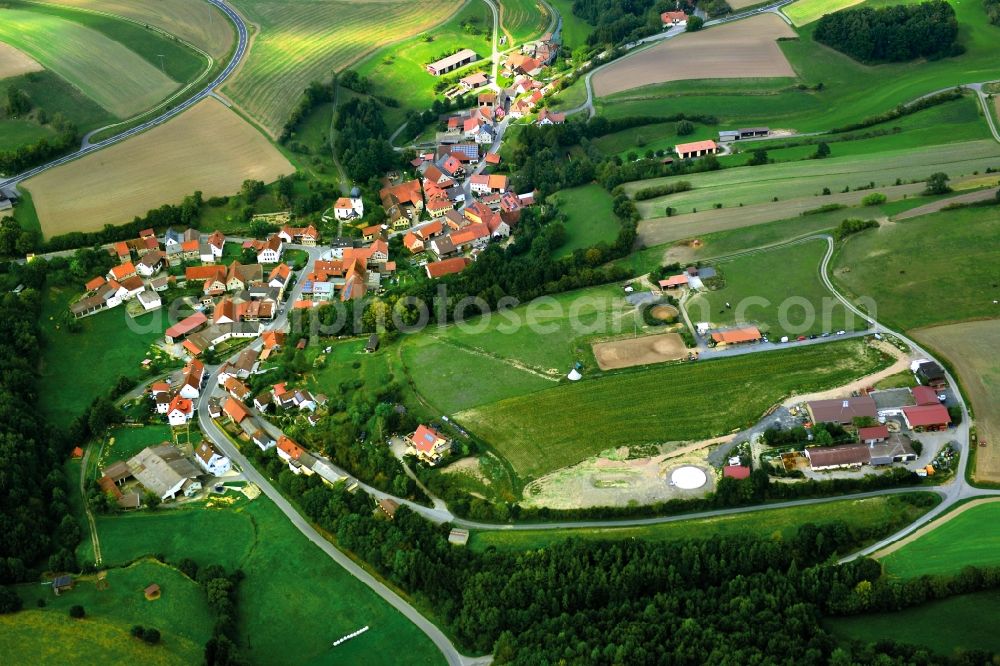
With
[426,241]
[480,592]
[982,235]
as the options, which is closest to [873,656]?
[480,592]

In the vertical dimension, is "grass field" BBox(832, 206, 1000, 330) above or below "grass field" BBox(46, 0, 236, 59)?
below

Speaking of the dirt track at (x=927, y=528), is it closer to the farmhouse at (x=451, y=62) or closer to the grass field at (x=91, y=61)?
the farmhouse at (x=451, y=62)

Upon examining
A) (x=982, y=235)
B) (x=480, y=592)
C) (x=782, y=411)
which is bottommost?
(x=480, y=592)

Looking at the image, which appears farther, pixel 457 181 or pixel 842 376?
pixel 457 181

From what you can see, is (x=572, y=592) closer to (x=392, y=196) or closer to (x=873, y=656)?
(x=873, y=656)

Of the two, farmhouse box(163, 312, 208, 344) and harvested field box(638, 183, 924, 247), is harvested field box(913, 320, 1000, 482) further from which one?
farmhouse box(163, 312, 208, 344)

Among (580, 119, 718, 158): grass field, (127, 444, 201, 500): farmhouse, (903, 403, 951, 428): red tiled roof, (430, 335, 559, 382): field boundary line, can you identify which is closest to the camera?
(903, 403, 951, 428): red tiled roof

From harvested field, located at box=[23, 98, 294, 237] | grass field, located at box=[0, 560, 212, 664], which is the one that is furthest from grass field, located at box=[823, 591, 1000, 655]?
harvested field, located at box=[23, 98, 294, 237]

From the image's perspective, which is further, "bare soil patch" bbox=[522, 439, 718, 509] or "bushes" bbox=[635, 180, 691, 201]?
"bushes" bbox=[635, 180, 691, 201]
